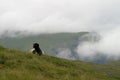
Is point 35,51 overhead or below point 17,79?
overhead

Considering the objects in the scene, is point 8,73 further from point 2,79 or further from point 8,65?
point 8,65

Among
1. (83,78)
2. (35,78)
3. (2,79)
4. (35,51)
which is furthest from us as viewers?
(35,51)

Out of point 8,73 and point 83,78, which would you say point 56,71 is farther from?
point 8,73

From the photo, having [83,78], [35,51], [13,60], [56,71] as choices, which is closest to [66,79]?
[83,78]

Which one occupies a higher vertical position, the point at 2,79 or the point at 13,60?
the point at 13,60

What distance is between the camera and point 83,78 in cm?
2616

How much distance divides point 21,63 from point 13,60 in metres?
0.78

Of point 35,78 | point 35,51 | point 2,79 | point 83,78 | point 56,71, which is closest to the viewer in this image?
point 2,79

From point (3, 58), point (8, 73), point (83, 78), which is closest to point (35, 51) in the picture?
point (3, 58)

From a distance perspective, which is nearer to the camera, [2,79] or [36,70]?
[2,79]

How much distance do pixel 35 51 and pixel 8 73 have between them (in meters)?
19.7

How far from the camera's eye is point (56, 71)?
28.2 meters

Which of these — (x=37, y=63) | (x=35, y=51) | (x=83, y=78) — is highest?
(x=35, y=51)

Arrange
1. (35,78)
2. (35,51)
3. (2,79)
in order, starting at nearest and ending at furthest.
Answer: (2,79) → (35,78) → (35,51)
